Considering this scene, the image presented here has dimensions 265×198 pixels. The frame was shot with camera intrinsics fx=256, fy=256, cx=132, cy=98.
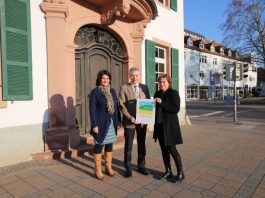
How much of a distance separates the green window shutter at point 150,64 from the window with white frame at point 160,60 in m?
0.76

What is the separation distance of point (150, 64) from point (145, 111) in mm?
4775

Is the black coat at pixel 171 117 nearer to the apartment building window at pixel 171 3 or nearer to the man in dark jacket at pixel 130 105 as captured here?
the man in dark jacket at pixel 130 105

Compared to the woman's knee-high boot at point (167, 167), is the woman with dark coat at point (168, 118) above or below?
above

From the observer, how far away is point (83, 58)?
6.76 metres

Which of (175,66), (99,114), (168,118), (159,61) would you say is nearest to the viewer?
(168,118)

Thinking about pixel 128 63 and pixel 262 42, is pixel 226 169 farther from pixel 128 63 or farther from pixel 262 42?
pixel 262 42

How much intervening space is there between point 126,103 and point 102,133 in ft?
2.04

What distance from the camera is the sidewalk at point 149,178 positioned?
146 inches

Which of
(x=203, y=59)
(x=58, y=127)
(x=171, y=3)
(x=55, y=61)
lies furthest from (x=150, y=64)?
(x=203, y=59)

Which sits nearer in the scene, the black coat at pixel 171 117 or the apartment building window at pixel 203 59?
the black coat at pixel 171 117

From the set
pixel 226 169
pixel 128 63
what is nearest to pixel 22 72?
pixel 128 63

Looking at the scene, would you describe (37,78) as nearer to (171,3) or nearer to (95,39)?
(95,39)

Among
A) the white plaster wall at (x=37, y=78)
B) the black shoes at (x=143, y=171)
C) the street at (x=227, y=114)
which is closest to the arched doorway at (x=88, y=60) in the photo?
the white plaster wall at (x=37, y=78)

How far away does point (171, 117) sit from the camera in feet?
13.0
